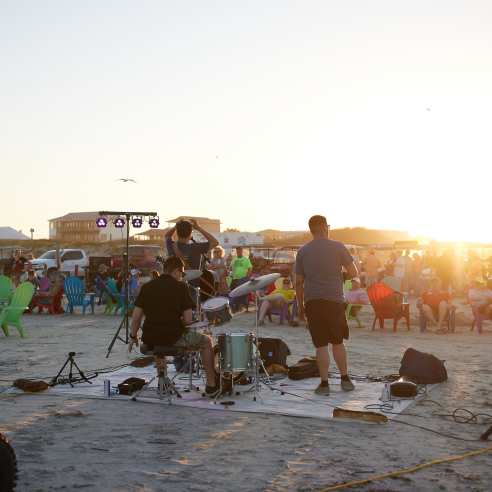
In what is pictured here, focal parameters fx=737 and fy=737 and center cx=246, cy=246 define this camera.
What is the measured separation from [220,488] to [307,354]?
628 cm

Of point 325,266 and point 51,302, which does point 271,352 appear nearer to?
point 325,266

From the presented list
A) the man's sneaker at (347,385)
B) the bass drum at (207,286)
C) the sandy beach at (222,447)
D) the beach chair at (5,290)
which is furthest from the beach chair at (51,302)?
the man's sneaker at (347,385)

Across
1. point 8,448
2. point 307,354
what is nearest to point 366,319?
point 307,354

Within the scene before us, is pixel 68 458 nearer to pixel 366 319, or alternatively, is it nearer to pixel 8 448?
pixel 8 448

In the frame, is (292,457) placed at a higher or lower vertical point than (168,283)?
lower

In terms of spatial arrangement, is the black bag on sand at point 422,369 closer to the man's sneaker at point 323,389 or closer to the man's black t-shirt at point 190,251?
the man's sneaker at point 323,389

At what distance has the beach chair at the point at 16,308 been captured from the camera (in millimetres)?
12836

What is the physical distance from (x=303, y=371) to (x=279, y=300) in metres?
6.47

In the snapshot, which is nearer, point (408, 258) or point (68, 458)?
point (68, 458)

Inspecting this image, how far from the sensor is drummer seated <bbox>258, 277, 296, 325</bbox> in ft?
48.3

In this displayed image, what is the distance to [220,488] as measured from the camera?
4266mm

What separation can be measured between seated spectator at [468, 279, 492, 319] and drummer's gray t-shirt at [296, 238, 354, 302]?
6.79 m

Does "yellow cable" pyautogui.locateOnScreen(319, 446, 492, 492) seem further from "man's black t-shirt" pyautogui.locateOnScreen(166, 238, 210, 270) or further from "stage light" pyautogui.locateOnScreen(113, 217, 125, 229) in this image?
"stage light" pyautogui.locateOnScreen(113, 217, 125, 229)

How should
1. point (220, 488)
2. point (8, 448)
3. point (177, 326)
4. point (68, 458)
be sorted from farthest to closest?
1. point (177, 326)
2. point (68, 458)
3. point (220, 488)
4. point (8, 448)
